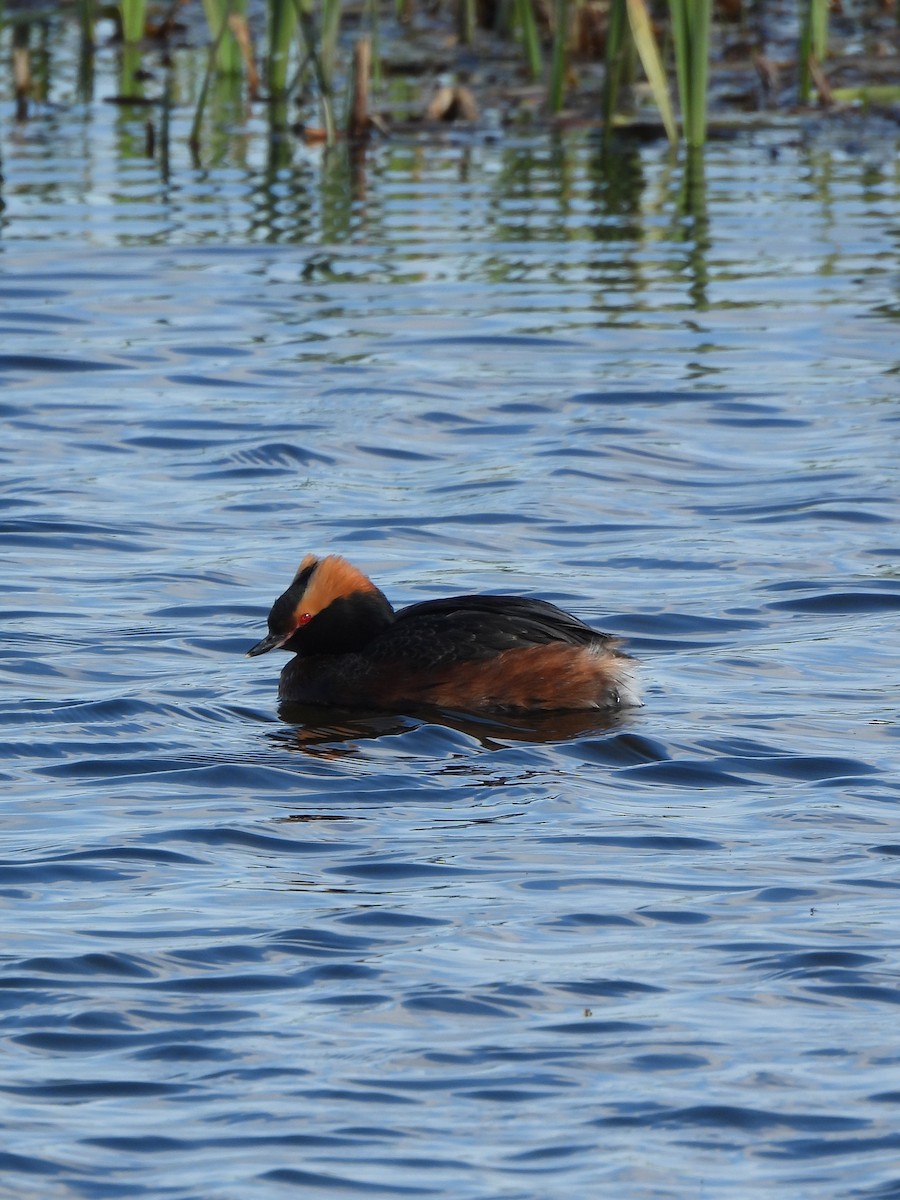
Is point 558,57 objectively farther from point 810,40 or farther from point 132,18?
point 132,18

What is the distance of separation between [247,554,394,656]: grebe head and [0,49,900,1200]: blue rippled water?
312mm

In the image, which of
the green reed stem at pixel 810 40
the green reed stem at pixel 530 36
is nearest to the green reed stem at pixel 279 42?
the green reed stem at pixel 530 36

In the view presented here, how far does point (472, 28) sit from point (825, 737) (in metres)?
16.7

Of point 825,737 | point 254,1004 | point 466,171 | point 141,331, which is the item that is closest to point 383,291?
point 141,331

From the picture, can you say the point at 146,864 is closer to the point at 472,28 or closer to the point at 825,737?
the point at 825,737

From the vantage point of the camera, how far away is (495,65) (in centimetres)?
2306

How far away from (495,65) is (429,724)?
629 inches

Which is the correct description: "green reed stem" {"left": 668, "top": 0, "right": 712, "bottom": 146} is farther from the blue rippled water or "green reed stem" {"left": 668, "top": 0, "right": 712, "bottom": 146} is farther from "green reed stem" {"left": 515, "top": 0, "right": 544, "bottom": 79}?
"green reed stem" {"left": 515, "top": 0, "right": 544, "bottom": 79}

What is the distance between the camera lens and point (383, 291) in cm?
1564

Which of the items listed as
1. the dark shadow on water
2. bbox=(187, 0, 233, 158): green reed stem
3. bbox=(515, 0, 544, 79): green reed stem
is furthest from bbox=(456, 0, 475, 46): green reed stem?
the dark shadow on water

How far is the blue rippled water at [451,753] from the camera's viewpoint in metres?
5.07

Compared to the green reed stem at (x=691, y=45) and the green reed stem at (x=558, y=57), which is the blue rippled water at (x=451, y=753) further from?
the green reed stem at (x=558, y=57)

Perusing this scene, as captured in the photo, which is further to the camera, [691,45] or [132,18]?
[132,18]

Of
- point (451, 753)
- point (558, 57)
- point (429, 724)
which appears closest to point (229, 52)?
point (558, 57)
